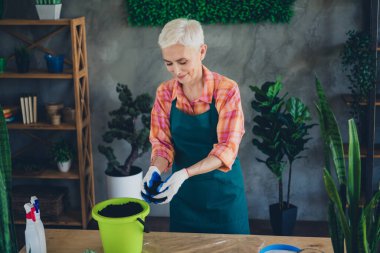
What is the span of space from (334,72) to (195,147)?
2126mm

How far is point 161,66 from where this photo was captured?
14.9 feet

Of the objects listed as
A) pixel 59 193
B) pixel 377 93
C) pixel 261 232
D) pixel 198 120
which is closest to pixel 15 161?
pixel 59 193

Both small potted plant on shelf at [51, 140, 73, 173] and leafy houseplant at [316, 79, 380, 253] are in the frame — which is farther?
small potted plant on shelf at [51, 140, 73, 173]

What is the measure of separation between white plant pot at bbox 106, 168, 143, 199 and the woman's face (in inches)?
78.6

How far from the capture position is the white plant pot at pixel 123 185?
4355mm

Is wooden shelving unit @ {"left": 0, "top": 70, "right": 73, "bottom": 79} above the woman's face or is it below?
below

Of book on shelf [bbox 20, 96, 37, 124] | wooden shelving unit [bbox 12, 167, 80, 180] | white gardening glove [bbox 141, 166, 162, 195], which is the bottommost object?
wooden shelving unit [bbox 12, 167, 80, 180]

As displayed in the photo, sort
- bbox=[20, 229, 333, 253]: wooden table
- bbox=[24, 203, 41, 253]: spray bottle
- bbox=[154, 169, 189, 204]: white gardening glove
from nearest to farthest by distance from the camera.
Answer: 1. bbox=[24, 203, 41, 253]: spray bottle
2. bbox=[20, 229, 333, 253]: wooden table
3. bbox=[154, 169, 189, 204]: white gardening glove

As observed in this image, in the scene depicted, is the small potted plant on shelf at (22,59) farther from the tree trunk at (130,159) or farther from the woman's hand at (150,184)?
the woman's hand at (150,184)

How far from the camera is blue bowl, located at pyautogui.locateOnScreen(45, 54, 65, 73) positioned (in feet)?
14.1

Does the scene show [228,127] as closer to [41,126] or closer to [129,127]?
[129,127]

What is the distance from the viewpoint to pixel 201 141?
2697 millimetres

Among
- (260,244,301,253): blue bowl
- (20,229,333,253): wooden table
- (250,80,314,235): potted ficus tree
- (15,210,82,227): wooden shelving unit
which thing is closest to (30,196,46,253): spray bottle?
(20,229,333,253): wooden table

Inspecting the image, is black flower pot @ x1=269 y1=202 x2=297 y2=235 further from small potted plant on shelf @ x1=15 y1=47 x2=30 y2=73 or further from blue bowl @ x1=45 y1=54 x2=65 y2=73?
small potted plant on shelf @ x1=15 y1=47 x2=30 y2=73
